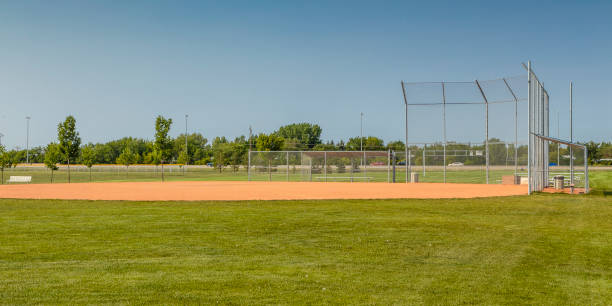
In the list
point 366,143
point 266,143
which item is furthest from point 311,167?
point 366,143

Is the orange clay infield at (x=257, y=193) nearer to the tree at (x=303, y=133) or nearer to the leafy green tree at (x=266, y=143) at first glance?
the leafy green tree at (x=266, y=143)

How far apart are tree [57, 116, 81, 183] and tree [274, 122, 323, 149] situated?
3289 inches

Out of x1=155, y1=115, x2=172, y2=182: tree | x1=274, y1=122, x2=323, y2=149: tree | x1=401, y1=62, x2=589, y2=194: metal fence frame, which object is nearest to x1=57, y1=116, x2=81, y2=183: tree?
x1=155, y1=115, x2=172, y2=182: tree

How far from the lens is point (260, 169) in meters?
39.0

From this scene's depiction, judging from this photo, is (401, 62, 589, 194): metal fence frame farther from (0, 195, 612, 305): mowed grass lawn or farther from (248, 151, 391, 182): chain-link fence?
(0, 195, 612, 305): mowed grass lawn

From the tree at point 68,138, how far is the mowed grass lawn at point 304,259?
3058 cm

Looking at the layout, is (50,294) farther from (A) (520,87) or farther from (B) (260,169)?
(B) (260,169)

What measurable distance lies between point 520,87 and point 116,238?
962 inches

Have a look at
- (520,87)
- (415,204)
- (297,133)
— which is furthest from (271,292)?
(297,133)

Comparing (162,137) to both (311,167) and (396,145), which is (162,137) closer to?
(311,167)

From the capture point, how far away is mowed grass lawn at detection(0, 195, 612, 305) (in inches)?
195

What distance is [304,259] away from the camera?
261 inches

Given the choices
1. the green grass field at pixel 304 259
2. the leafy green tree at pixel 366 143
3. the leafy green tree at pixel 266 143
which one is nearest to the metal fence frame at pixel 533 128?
the green grass field at pixel 304 259

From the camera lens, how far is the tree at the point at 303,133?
12381 centimetres
